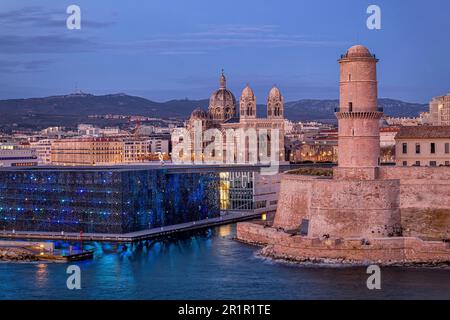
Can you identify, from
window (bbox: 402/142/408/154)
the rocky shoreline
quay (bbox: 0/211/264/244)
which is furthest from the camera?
quay (bbox: 0/211/264/244)

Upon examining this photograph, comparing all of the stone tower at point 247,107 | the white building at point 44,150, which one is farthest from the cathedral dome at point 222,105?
the white building at point 44,150

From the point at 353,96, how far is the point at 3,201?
881 inches

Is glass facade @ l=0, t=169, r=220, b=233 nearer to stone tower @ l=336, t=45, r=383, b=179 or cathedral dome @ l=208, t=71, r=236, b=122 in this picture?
stone tower @ l=336, t=45, r=383, b=179

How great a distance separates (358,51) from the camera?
43406 mm

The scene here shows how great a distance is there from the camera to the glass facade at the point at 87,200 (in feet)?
174

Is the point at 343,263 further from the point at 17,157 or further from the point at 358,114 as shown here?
the point at 17,157

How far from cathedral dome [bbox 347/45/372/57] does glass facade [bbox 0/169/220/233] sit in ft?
50.8

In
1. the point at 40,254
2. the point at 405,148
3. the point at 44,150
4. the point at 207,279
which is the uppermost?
the point at 44,150

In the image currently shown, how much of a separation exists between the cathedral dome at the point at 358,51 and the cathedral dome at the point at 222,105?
203ft

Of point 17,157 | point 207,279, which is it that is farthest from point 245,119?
point 207,279

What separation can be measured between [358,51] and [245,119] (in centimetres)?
5784

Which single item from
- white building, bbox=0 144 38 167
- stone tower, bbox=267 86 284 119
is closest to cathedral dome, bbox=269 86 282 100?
stone tower, bbox=267 86 284 119

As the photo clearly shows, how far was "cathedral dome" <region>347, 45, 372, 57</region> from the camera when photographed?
43.2 m
